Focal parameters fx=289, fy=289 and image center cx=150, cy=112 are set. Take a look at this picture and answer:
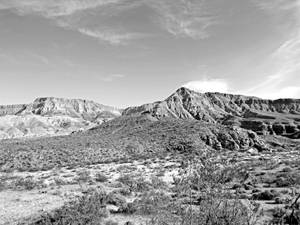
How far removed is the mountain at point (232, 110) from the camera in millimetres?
116812

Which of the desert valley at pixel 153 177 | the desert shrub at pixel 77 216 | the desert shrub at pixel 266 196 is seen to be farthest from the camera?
the desert shrub at pixel 266 196

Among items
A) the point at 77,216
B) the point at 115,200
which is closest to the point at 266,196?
the point at 115,200

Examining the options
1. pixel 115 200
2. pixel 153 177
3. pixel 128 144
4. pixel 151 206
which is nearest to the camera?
pixel 151 206

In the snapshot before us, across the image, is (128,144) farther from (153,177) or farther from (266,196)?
(266,196)

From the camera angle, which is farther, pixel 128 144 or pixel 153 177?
pixel 128 144

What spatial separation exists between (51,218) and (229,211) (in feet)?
19.4

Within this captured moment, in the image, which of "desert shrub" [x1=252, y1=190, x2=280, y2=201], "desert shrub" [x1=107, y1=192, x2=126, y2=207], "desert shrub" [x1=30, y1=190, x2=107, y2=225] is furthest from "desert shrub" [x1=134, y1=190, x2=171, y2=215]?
"desert shrub" [x1=252, y1=190, x2=280, y2=201]

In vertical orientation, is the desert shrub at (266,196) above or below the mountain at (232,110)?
below

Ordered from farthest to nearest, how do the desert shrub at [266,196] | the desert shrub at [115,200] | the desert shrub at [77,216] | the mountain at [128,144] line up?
the mountain at [128,144], the desert shrub at [266,196], the desert shrub at [115,200], the desert shrub at [77,216]

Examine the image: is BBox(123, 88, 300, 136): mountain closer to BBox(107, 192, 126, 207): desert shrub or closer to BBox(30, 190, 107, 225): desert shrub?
BBox(107, 192, 126, 207): desert shrub

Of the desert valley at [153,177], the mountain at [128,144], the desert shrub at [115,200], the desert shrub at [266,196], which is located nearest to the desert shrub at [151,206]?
the desert valley at [153,177]

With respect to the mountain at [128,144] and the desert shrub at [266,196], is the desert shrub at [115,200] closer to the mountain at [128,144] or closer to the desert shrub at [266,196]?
the desert shrub at [266,196]

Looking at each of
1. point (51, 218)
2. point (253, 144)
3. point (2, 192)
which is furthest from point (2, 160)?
point (253, 144)

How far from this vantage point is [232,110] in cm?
17912
